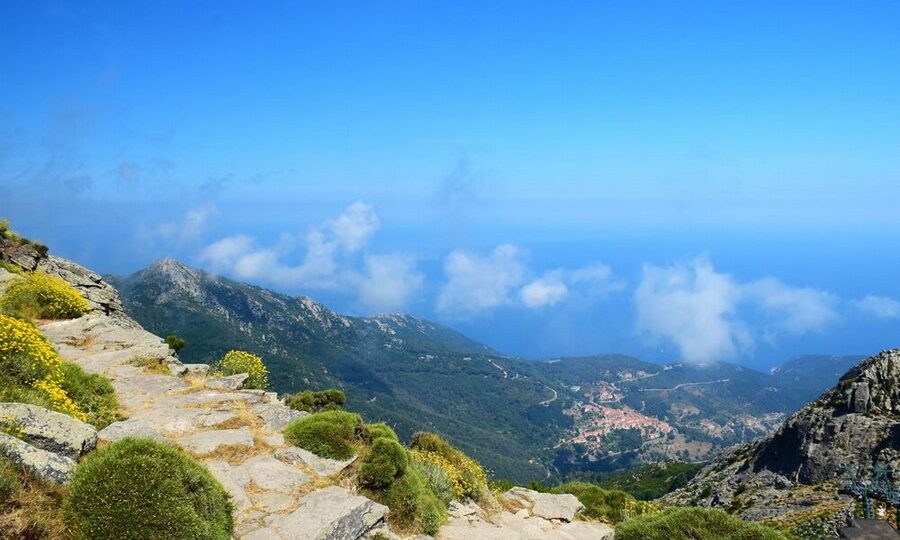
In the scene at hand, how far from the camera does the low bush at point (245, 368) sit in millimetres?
18516

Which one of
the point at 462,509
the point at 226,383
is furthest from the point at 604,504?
the point at 226,383

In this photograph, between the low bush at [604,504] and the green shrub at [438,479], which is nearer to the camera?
the green shrub at [438,479]

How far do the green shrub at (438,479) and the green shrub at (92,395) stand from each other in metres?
6.59

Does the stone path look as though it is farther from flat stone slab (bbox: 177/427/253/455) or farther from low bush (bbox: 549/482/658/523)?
low bush (bbox: 549/482/658/523)

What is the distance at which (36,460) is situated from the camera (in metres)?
6.30

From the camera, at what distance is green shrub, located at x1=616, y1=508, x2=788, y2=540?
28.7ft

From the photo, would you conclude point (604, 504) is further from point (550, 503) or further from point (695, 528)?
point (695, 528)

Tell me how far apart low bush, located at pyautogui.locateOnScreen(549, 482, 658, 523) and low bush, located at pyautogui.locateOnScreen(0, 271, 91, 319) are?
65.2 ft

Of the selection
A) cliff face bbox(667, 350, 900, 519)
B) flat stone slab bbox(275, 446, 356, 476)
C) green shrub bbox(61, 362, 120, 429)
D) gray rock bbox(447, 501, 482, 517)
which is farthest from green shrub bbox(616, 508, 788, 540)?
cliff face bbox(667, 350, 900, 519)

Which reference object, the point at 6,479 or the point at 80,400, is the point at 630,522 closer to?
the point at 6,479

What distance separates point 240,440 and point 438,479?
447cm

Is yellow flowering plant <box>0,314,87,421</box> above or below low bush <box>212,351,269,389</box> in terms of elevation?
below

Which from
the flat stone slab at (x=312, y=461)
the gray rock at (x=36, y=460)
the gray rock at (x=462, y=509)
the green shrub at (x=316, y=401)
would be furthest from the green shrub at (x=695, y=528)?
the green shrub at (x=316, y=401)

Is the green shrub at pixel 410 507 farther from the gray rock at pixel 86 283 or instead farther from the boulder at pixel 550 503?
the gray rock at pixel 86 283
